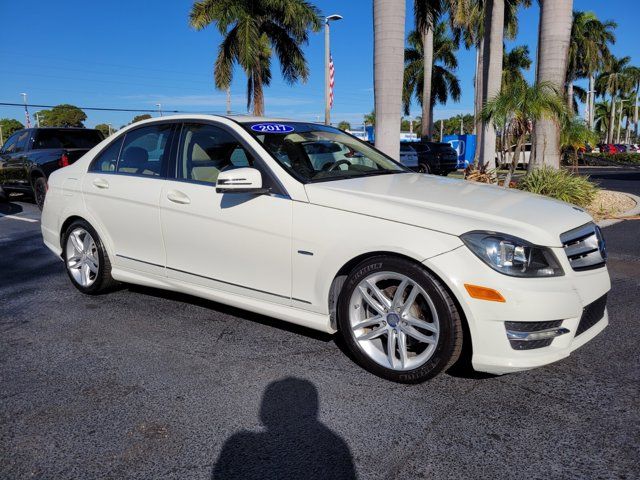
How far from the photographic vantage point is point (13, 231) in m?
8.83

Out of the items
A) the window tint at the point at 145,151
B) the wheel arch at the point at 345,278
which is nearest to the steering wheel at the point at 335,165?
the wheel arch at the point at 345,278

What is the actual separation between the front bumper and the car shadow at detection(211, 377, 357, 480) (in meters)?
0.93

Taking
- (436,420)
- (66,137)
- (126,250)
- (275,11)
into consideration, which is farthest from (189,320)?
→ (275,11)

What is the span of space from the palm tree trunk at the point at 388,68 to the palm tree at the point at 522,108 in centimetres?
203

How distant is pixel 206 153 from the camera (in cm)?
425

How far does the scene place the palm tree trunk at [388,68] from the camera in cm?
908

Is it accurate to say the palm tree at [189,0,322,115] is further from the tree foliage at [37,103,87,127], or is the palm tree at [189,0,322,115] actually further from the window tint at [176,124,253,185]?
the tree foliage at [37,103,87,127]

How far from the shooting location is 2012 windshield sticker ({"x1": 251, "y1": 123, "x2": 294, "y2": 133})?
4102 millimetres

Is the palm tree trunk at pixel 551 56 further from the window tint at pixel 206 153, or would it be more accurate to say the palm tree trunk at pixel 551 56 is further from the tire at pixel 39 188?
the tire at pixel 39 188

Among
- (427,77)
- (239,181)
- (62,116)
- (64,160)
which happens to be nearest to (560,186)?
(239,181)

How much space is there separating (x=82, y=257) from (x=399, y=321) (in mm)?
3256

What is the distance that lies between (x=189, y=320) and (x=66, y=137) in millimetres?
8780

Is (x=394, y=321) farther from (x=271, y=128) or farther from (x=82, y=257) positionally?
(x=82, y=257)

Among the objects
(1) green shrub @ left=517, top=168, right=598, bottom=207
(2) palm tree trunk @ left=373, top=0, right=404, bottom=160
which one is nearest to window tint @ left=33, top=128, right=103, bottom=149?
(2) palm tree trunk @ left=373, top=0, right=404, bottom=160
